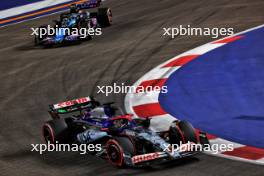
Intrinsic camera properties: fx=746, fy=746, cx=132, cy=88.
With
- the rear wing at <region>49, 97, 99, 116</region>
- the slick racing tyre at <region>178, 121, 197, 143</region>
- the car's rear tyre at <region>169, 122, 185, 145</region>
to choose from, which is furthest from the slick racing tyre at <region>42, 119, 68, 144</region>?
the slick racing tyre at <region>178, 121, 197, 143</region>

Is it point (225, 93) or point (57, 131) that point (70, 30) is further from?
point (57, 131)

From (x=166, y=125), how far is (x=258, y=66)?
3.88 m

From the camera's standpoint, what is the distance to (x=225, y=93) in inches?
524

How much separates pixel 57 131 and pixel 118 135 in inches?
43.9

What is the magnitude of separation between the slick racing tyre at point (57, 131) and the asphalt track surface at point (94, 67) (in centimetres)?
32

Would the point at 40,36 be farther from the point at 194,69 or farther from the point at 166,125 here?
the point at 166,125

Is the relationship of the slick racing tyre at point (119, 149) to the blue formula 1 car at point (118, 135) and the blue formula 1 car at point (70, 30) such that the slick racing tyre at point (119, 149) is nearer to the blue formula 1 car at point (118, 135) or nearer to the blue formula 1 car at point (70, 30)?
the blue formula 1 car at point (118, 135)

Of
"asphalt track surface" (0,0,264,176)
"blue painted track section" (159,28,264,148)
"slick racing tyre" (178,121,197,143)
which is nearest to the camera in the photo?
"asphalt track surface" (0,0,264,176)

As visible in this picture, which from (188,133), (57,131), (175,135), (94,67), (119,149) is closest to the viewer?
(119,149)

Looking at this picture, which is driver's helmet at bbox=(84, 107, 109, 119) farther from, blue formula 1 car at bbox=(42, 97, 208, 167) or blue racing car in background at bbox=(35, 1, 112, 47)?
blue racing car in background at bbox=(35, 1, 112, 47)

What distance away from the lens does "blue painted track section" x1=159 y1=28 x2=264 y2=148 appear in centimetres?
1134

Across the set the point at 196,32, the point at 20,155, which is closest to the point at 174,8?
the point at 196,32

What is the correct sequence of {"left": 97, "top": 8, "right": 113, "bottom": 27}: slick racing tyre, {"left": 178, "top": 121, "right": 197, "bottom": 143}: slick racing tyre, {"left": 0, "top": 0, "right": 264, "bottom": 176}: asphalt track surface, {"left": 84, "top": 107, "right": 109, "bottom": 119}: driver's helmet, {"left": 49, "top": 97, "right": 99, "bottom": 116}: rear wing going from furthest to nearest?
{"left": 97, "top": 8, "right": 113, "bottom": 27}: slick racing tyre, {"left": 49, "top": 97, "right": 99, "bottom": 116}: rear wing, {"left": 84, "top": 107, "right": 109, "bottom": 119}: driver's helmet, {"left": 178, "top": 121, "right": 197, "bottom": 143}: slick racing tyre, {"left": 0, "top": 0, "right": 264, "bottom": 176}: asphalt track surface

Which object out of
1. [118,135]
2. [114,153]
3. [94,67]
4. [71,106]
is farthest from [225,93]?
[114,153]
